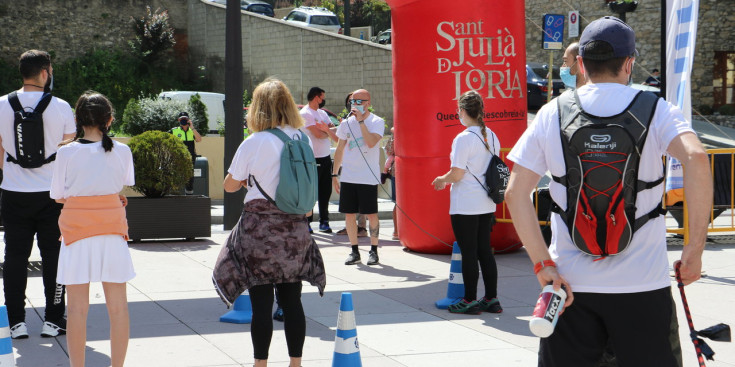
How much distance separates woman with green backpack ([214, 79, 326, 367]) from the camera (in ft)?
15.8

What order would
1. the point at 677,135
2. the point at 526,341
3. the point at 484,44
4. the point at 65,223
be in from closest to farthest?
the point at 677,135, the point at 65,223, the point at 526,341, the point at 484,44

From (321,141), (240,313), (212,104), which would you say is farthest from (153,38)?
(240,313)

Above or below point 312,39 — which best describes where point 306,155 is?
below

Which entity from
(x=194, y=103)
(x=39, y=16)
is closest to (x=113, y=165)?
(x=194, y=103)

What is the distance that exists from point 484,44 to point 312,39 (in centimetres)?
2008

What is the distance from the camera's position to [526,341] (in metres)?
6.14

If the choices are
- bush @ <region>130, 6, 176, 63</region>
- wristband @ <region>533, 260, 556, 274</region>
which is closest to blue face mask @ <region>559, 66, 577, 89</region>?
wristband @ <region>533, 260, 556, 274</region>

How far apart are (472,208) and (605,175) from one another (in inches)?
151

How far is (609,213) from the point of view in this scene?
10.2ft

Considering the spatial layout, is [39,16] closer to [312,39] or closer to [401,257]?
[312,39]

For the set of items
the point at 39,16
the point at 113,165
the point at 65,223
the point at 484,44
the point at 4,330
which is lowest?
the point at 4,330

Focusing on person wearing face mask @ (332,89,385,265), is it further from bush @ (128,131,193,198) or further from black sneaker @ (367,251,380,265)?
bush @ (128,131,193,198)

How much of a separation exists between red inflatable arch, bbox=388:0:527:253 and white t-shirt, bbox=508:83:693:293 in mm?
6492

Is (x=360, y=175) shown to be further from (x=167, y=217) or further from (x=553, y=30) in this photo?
(x=553, y=30)
